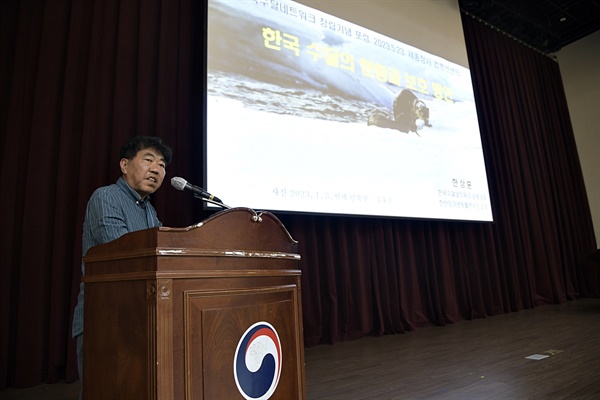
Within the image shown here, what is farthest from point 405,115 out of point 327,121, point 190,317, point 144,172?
point 190,317

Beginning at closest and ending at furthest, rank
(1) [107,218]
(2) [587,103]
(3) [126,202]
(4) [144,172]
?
(1) [107,218] → (3) [126,202] → (4) [144,172] → (2) [587,103]

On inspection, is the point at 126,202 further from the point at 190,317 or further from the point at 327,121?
the point at 327,121

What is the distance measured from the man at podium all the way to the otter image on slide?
214 cm

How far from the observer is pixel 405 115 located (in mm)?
3432

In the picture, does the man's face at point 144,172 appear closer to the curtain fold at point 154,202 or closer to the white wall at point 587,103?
the curtain fold at point 154,202

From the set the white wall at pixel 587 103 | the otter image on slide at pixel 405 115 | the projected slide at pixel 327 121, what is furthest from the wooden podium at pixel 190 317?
the white wall at pixel 587 103

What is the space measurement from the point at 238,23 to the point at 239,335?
7.66ft

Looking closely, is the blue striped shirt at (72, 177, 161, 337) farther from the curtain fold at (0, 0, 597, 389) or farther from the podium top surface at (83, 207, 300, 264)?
the curtain fold at (0, 0, 597, 389)

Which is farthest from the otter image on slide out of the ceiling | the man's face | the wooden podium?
the wooden podium

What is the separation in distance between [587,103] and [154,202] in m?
6.17

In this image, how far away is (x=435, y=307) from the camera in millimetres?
3623

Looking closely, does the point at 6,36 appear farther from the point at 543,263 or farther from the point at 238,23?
the point at 543,263

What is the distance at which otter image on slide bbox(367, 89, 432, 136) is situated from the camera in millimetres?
3240

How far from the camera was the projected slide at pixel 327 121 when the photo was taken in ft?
8.32
